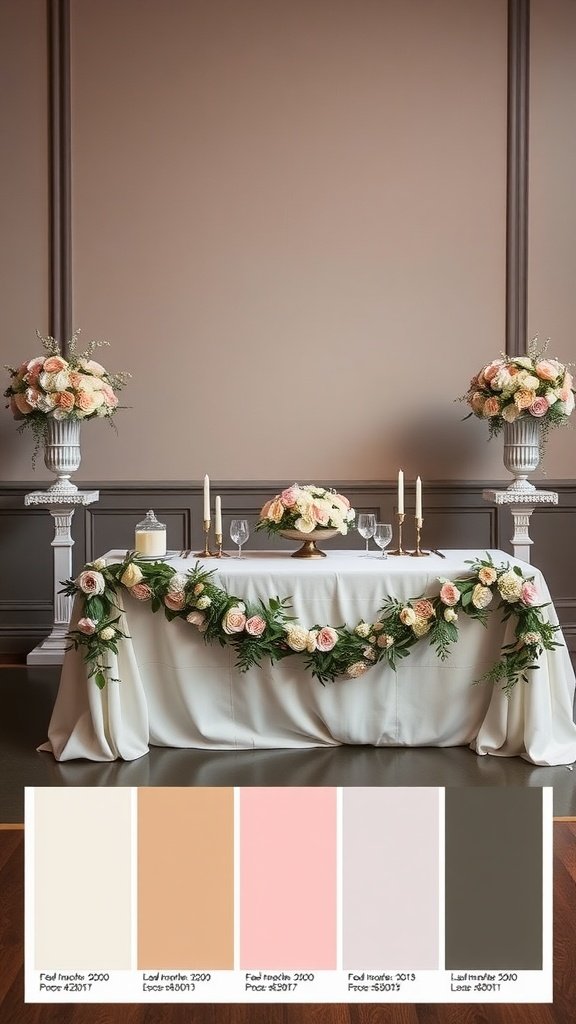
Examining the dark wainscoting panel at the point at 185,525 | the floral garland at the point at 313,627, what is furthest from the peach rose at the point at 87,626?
the dark wainscoting panel at the point at 185,525

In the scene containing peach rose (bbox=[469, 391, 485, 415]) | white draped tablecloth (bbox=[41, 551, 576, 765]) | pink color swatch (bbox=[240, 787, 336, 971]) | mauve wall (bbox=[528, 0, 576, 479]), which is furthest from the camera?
mauve wall (bbox=[528, 0, 576, 479])

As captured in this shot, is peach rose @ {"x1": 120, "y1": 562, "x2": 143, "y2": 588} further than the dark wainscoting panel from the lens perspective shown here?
No

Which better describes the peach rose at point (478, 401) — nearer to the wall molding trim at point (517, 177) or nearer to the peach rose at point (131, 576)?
the wall molding trim at point (517, 177)

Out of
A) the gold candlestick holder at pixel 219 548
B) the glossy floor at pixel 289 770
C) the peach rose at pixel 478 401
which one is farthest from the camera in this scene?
the peach rose at pixel 478 401

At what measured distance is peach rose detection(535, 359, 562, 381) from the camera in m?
5.18

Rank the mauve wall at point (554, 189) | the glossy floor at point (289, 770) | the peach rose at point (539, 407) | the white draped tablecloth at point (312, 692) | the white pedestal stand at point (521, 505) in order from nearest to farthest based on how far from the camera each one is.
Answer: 1. the glossy floor at point (289, 770)
2. the white draped tablecloth at point (312, 692)
3. the peach rose at point (539, 407)
4. the white pedestal stand at point (521, 505)
5. the mauve wall at point (554, 189)

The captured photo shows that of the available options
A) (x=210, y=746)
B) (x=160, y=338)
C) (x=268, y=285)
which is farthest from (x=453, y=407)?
(x=210, y=746)

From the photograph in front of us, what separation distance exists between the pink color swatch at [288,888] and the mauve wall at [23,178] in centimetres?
524

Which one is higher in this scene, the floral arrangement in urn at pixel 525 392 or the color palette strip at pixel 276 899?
the floral arrangement in urn at pixel 525 392

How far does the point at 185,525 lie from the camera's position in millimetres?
6020

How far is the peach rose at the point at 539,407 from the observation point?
5160mm

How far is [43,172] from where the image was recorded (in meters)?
5.95

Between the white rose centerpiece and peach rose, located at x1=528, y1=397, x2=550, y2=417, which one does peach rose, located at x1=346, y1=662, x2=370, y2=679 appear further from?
the white rose centerpiece

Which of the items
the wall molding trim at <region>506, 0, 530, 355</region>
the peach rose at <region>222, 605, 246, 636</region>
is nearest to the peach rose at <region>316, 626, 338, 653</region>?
the peach rose at <region>222, 605, 246, 636</region>
